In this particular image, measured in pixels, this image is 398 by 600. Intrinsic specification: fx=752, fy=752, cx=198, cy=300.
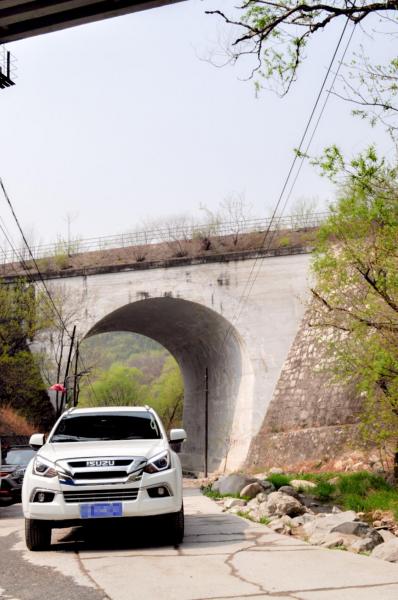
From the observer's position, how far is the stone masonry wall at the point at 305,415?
25391 millimetres

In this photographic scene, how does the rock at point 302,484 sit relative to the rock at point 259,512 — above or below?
below

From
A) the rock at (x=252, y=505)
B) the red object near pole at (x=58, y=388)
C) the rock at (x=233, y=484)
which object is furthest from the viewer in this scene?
the red object near pole at (x=58, y=388)

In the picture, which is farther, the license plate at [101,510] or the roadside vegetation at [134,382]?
the roadside vegetation at [134,382]

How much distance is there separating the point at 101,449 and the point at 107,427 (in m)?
1.14

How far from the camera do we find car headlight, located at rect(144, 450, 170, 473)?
790 centimetres

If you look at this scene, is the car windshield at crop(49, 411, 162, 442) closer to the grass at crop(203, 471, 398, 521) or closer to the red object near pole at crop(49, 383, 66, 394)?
the grass at crop(203, 471, 398, 521)

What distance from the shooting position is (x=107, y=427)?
923 centimetres

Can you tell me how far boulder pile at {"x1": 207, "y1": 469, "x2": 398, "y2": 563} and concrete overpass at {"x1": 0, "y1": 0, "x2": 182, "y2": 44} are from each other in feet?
25.2

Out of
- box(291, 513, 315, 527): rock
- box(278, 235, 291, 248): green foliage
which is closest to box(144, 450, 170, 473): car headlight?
box(291, 513, 315, 527): rock

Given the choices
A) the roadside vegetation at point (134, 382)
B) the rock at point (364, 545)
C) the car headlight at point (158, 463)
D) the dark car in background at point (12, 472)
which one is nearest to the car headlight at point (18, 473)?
the dark car in background at point (12, 472)

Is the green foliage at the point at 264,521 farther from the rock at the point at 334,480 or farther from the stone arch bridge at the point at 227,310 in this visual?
the stone arch bridge at the point at 227,310

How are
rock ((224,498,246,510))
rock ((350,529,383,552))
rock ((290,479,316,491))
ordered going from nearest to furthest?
1. rock ((350,529,383,552))
2. rock ((224,498,246,510))
3. rock ((290,479,316,491))

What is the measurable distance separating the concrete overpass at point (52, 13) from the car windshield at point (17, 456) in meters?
10.4

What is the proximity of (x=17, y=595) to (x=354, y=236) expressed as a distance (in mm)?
11651
